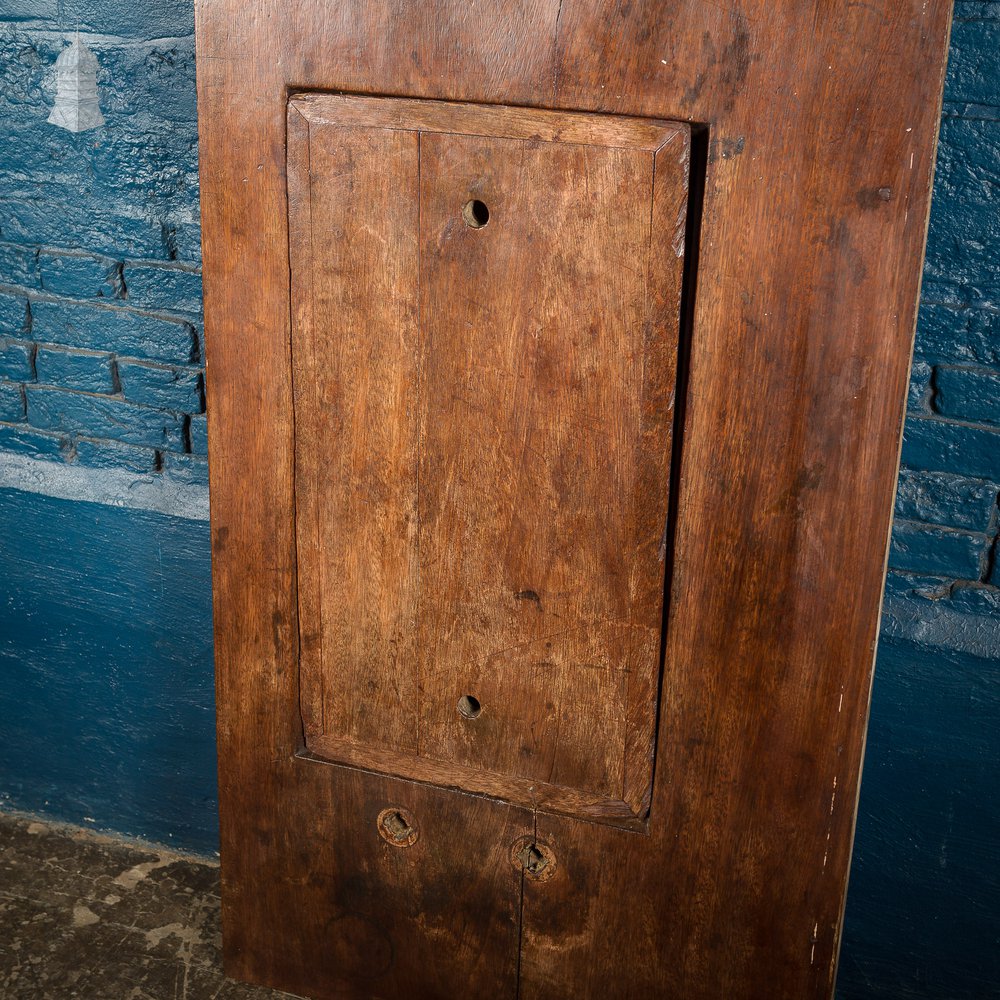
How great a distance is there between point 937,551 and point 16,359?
1.67 m

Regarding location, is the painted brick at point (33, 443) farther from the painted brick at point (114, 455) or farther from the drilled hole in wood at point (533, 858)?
the drilled hole in wood at point (533, 858)

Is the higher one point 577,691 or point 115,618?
point 577,691

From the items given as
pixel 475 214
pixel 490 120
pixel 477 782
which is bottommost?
pixel 477 782

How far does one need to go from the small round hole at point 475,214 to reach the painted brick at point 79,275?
2.91 ft

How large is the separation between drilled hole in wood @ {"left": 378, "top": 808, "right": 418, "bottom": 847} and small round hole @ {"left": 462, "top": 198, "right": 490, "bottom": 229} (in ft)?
2.88

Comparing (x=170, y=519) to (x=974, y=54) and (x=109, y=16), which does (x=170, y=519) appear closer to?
(x=109, y=16)

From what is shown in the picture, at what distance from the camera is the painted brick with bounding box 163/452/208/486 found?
2.21 metres

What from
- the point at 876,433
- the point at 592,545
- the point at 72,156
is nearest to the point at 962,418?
the point at 876,433

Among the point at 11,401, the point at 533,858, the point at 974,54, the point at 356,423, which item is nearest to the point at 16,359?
the point at 11,401

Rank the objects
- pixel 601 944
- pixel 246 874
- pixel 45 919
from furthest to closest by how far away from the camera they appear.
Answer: pixel 45 919, pixel 246 874, pixel 601 944

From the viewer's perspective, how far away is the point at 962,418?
5.97 ft

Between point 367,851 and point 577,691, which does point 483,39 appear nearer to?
point 577,691

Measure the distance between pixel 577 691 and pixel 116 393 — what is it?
3.56 ft

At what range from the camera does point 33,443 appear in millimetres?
2297
